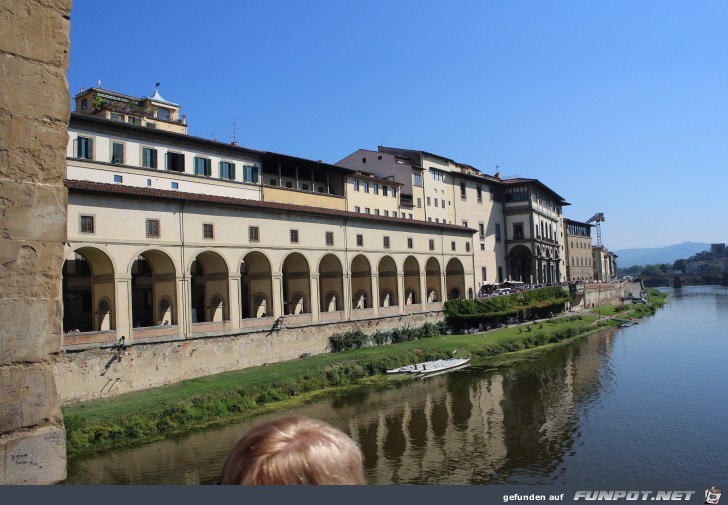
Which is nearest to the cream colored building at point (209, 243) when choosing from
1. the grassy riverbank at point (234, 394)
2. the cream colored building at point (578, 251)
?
the grassy riverbank at point (234, 394)

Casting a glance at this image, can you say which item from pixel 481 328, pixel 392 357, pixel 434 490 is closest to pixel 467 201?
pixel 481 328

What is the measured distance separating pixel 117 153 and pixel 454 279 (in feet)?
100

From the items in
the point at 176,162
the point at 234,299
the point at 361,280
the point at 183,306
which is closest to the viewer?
the point at 183,306

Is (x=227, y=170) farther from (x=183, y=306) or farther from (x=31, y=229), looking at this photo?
(x=31, y=229)

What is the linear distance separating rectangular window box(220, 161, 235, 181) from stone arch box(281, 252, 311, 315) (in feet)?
22.1

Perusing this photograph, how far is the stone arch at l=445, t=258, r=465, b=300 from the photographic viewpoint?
52000 millimetres

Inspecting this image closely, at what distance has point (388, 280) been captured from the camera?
45844 millimetres

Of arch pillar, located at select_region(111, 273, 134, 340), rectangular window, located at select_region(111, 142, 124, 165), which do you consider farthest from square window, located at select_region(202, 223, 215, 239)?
rectangular window, located at select_region(111, 142, 124, 165)

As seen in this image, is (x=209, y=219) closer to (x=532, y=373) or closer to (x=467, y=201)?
(x=532, y=373)

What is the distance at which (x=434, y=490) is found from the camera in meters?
2.14

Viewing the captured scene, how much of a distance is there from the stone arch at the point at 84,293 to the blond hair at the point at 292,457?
27.0 meters

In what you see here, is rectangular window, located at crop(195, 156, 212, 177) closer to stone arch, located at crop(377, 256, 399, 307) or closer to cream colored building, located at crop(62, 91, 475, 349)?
cream colored building, located at crop(62, 91, 475, 349)

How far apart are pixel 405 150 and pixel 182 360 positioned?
38248 millimetres

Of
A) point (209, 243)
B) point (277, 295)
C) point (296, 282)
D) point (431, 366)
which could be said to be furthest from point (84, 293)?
point (431, 366)
